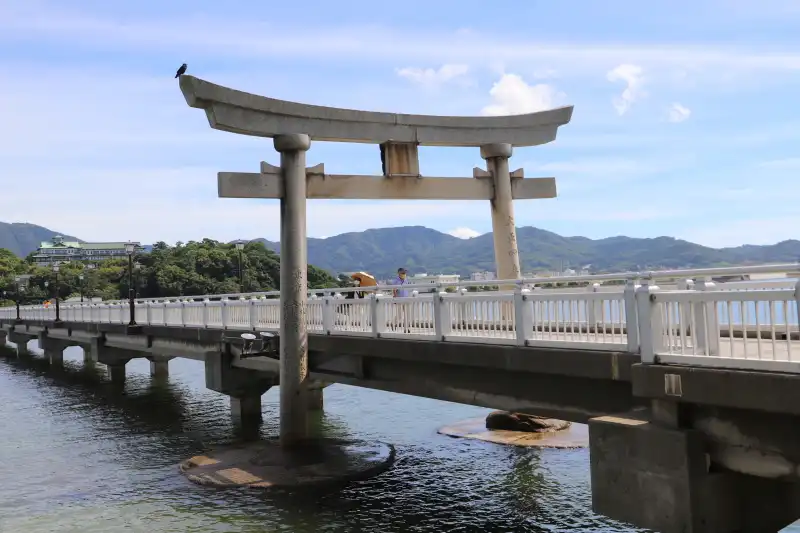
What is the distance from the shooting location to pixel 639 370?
8898 millimetres

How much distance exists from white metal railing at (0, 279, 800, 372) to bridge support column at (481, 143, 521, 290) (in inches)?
217

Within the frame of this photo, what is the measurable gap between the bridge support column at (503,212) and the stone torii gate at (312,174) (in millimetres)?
28

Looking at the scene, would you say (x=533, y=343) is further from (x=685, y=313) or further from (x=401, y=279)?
(x=401, y=279)

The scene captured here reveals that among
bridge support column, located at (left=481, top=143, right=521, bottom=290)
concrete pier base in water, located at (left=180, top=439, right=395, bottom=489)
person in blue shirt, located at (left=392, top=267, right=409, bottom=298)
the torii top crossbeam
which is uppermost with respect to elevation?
the torii top crossbeam

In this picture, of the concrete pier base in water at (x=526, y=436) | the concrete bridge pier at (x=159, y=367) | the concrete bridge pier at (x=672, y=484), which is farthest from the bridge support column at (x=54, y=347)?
the concrete bridge pier at (x=672, y=484)

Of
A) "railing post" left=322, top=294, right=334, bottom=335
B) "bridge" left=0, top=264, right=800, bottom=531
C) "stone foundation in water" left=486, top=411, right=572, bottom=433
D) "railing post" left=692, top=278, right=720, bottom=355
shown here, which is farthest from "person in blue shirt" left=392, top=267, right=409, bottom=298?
"railing post" left=692, top=278, right=720, bottom=355

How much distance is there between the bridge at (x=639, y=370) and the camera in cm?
790

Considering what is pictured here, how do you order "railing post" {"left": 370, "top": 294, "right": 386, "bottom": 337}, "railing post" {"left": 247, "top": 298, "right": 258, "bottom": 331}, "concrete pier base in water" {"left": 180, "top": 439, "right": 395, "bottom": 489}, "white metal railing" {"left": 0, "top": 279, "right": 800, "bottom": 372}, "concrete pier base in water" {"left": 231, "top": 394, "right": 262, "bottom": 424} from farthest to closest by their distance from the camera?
"concrete pier base in water" {"left": 231, "top": 394, "right": 262, "bottom": 424}, "railing post" {"left": 247, "top": 298, "right": 258, "bottom": 331}, "concrete pier base in water" {"left": 180, "top": 439, "right": 395, "bottom": 489}, "railing post" {"left": 370, "top": 294, "right": 386, "bottom": 337}, "white metal railing" {"left": 0, "top": 279, "right": 800, "bottom": 372}

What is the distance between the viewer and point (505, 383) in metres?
12.1

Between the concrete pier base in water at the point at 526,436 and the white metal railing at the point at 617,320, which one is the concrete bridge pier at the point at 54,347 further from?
the white metal railing at the point at 617,320

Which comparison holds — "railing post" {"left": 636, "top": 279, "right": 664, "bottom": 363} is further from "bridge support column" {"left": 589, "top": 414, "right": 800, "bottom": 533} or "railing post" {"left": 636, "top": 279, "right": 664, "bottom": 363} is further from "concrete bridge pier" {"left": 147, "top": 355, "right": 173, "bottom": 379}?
"concrete bridge pier" {"left": 147, "top": 355, "right": 173, "bottom": 379}

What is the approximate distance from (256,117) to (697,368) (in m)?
12.2

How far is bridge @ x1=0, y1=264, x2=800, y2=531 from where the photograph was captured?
790cm

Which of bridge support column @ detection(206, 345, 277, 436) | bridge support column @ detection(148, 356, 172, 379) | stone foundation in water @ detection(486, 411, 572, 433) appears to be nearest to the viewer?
stone foundation in water @ detection(486, 411, 572, 433)
